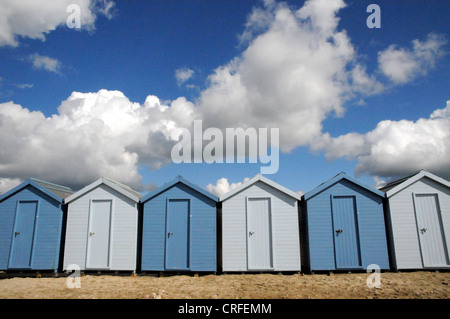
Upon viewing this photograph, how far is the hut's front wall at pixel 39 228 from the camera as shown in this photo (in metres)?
12.4

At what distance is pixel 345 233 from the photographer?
1202 cm

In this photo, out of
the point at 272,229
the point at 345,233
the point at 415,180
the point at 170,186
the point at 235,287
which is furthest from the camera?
the point at 170,186

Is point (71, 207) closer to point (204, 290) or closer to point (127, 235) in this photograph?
point (127, 235)

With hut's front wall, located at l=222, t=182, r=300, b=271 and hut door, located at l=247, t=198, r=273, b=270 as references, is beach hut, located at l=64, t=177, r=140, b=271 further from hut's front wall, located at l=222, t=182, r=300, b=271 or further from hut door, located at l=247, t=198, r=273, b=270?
hut door, located at l=247, t=198, r=273, b=270

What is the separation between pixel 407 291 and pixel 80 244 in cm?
1242

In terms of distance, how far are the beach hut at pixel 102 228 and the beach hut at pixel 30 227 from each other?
560mm

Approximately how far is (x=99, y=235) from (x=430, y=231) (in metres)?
14.1

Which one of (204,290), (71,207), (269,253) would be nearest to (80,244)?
(71,207)

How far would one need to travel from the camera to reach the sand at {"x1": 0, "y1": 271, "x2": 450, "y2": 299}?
8.48m

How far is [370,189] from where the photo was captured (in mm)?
12297

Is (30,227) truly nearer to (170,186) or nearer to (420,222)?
(170,186)

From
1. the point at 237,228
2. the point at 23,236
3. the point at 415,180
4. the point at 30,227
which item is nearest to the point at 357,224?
the point at 415,180

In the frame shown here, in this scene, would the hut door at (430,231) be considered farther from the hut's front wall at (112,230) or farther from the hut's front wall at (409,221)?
the hut's front wall at (112,230)

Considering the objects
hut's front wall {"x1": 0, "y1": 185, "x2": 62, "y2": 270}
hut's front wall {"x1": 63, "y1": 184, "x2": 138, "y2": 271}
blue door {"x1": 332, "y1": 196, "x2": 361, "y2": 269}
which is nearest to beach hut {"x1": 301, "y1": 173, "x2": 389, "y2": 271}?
blue door {"x1": 332, "y1": 196, "x2": 361, "y2": 269}
